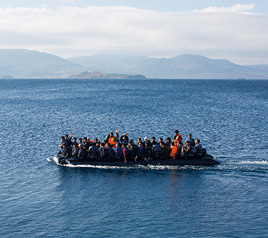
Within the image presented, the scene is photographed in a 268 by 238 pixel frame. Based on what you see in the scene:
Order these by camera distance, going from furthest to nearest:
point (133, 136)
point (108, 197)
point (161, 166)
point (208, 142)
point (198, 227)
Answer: point (133, 136)
point (208, 142)
point (161, 166)
point (108, 197)
point (198, 227)

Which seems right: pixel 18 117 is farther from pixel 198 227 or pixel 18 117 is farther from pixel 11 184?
pixel 198 227

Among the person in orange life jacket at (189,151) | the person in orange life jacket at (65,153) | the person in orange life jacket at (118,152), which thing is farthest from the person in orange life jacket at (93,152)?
the person in orange life jacket at (189,151)

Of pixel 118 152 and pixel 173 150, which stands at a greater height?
pixel 173 150

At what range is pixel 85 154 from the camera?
115ft

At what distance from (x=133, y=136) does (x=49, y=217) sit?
2905 cm

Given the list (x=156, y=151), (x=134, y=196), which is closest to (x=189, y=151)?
(x=156, y=151)

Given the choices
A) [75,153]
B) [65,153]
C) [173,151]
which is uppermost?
[173,151]

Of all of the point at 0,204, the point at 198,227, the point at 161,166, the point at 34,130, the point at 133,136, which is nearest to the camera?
the point at 198,227

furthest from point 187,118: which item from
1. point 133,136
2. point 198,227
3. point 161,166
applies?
point 198,227

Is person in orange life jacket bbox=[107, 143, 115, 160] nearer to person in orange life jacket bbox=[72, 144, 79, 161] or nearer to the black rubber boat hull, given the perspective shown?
the black rubber boat hull

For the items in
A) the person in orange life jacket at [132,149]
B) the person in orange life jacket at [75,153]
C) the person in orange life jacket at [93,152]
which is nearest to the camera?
the person in orange life jacket at [132,149]

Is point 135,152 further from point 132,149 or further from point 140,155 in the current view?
point 140,155

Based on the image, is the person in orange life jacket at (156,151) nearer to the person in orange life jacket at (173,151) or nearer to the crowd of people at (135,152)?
the crowd of people at (135,152)

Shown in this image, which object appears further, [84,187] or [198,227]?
[84,187]
